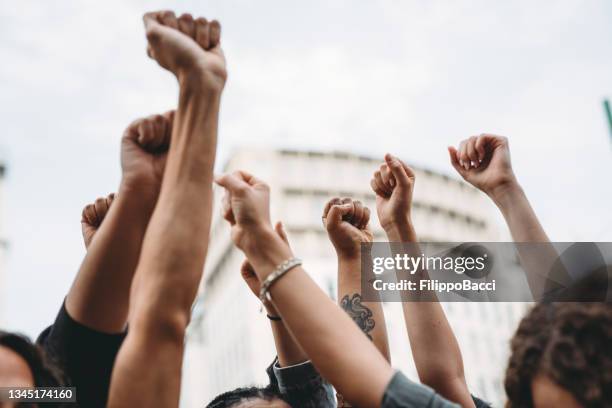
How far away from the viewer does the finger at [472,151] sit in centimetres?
210

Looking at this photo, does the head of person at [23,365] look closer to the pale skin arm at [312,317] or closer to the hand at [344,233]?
the pale skin arm at [312,317]

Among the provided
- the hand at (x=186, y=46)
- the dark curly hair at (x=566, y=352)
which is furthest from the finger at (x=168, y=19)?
the dark curly hair at (x=566, y=352)

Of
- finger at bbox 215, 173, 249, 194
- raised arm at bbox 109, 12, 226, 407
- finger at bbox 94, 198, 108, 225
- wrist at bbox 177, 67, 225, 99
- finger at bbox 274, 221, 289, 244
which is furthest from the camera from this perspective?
finger at bbox 94, 198, 108, 225

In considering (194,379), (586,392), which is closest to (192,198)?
(586,392)

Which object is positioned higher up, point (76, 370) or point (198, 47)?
point (198, 47)

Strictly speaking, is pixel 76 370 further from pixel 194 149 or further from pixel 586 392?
pixel 586 392

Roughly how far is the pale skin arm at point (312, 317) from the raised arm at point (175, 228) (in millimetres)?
142

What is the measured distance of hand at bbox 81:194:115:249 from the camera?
82.8 inches

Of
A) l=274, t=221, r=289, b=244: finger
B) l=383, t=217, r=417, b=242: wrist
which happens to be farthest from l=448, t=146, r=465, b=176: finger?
l=274, t=221, r=289, b=244: finger

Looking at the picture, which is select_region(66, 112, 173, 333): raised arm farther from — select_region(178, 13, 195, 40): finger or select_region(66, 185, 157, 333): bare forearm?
select_region(178, 13, 195, 40): finger

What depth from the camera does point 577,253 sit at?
1872 mm

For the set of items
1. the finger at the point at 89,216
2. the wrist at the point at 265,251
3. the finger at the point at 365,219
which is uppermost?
the finger at the point at 89,216

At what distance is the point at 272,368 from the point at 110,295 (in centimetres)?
82

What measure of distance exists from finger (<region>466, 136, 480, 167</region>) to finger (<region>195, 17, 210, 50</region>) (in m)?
0.97
